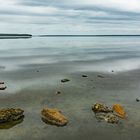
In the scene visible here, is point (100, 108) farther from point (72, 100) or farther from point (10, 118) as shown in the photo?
point (10, 118)

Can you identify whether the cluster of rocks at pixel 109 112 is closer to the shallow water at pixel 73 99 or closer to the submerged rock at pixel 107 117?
the submerged rock at pixel 107 117

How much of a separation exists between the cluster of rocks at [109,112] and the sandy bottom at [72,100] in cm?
69

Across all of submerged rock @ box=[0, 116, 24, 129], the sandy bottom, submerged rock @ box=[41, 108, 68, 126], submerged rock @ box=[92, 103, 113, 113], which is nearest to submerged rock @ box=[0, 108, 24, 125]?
submerged rock @ box=[0, 116, 24, 129]

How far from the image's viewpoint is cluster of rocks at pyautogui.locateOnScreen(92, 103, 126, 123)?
98.2 feet

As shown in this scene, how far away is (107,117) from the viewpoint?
3022 centimetres

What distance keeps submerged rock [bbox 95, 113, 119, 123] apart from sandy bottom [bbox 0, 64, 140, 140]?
60cm

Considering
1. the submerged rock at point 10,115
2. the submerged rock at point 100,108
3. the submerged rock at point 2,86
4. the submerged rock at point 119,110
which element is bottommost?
the submerged rock at point 2,86

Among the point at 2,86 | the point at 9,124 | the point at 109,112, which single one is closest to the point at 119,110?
the point at 109,112

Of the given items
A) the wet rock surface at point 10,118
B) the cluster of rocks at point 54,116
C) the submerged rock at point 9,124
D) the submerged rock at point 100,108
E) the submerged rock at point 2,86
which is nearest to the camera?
the submerged rock at point 9,124

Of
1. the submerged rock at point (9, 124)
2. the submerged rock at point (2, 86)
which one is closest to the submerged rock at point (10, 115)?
the submerged rock at point (9, 124)

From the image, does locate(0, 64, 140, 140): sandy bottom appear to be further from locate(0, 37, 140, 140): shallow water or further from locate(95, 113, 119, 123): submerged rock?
locate(95, 113, 119, 123): submerged rock

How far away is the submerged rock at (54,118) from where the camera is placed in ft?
94.5

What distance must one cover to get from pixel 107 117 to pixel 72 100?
8.38 m

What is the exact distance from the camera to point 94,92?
41844mm
